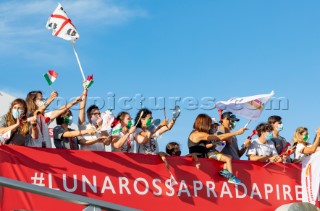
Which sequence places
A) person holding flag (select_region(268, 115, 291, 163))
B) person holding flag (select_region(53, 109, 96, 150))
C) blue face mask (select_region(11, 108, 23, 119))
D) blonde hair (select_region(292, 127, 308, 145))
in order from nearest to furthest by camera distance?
blue face mask (select_region(11, 108, 23, 119))
person holding flag (select_region(53, 109, 96, 150))
blonde hair (select_region(292, 127, 308, 145))
person holding flag (select_region(268, 115, 291, 163))

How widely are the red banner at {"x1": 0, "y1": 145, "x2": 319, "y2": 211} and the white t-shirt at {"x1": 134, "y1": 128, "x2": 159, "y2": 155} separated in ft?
0.79

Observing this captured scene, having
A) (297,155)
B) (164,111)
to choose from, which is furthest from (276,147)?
(164,111)

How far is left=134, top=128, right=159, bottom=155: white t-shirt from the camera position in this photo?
9.31 m

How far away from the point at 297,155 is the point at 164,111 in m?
2.80

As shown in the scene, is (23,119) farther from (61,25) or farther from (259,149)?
(259,149)

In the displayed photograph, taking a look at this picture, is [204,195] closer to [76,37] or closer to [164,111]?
[164,111]

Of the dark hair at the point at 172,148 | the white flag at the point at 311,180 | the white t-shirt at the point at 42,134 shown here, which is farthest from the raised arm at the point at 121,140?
the white flag at the point at 311,180

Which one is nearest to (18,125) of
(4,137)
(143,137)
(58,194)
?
(4,137)

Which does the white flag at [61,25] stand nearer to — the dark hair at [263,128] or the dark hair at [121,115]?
the dark hair at [121,115]

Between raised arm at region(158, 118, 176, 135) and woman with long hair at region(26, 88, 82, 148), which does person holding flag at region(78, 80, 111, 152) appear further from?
raised arm at region(158, 118, 176, 135)

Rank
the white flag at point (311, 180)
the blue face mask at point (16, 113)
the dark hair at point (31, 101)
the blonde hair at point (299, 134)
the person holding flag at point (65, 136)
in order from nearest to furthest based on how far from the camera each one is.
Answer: the blue face mask at point (16, 113)
the dark hair at point (31, 101)
the person holding flag at point (65, 136)
the white flag at point (311, 180)
the blonde hair at point (299, 134)

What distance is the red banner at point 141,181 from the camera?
8.30 m

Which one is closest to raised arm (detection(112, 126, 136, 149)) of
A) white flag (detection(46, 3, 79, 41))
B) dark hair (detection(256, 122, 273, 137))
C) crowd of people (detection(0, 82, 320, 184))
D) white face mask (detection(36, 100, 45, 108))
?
crowd of people (detection(0, 82, 320, 184))

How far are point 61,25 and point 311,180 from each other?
16.4 feet
